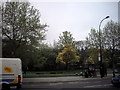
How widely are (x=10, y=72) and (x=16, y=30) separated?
18.6m

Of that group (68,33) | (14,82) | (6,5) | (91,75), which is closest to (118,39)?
(91,75)

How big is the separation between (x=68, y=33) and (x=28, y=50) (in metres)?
30.3

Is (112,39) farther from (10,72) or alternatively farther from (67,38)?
(10,72)

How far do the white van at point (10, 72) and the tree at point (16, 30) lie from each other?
53.6ft

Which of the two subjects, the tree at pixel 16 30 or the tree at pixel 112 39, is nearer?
the tree at pixel 16 30

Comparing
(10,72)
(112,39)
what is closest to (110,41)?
(112,39)

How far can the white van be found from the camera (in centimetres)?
1439

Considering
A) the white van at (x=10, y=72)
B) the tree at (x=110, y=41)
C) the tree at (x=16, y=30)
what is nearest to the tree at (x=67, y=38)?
the tree at (x=110, y=41)

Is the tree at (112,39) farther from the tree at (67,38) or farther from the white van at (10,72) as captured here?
the white van at (10,72)

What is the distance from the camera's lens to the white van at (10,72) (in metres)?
14.4

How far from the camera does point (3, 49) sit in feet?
100

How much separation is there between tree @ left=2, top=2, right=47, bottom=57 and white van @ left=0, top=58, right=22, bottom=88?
1633 centimetres

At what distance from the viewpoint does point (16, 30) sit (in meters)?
32.2

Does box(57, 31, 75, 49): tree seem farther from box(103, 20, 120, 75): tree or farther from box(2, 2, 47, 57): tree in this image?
box(2, 2, 47, 57): tree
